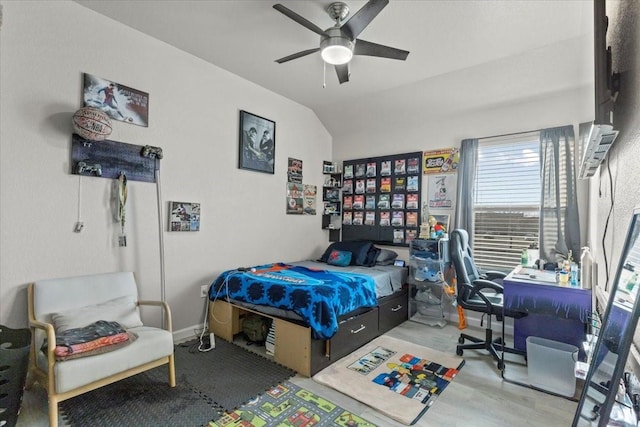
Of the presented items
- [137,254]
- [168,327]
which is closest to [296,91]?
[137,254]

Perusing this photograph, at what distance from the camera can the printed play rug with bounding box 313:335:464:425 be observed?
2.08 metres

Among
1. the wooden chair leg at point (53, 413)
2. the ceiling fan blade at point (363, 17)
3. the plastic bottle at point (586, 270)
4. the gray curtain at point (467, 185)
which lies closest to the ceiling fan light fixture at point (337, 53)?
the ceiling fan blade at point (363, 17)

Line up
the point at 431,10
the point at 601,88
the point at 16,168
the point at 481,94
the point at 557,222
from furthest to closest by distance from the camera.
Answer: the point at 481,94 < the point at 557,222 < the point at 431,10 < the point at 16,168 < the point at 601,88

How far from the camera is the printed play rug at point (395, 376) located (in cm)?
208

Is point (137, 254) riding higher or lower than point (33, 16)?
lower

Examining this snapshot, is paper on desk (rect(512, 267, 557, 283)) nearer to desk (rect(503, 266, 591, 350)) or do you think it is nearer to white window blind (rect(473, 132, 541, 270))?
desk (rect(503, 266, 591, 350))

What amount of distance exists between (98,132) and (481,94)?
3799 millimetres

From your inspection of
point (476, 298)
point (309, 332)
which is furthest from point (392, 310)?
point (309, 332)

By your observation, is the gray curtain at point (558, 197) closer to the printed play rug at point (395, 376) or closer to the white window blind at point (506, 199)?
the white window blind at point (506, 199)

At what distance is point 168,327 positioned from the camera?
2.29 meters

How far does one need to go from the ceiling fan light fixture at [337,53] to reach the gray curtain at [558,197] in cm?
237

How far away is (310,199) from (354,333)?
88.8 inches

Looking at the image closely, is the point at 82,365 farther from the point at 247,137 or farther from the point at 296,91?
the point at 296,91

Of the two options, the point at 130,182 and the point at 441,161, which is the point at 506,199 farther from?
Answer: the point at 130,182
